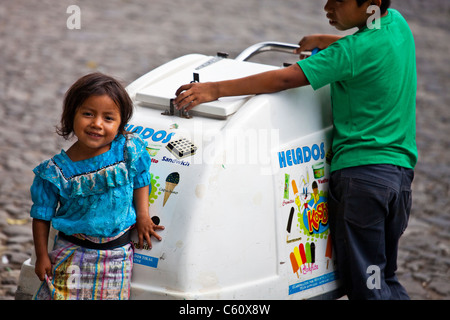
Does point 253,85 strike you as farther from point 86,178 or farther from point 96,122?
point 86,178

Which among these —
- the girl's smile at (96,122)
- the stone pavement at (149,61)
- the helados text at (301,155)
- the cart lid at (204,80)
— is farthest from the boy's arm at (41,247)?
the stone pavement at (149,61)

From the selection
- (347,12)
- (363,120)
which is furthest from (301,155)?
(347,12)

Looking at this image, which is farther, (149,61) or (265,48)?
(149,61)

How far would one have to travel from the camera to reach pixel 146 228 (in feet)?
8.71

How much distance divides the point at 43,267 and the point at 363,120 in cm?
155

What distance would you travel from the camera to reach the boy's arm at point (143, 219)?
2.66 m

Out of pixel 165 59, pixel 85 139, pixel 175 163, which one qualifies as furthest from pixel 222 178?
pixel 165 59

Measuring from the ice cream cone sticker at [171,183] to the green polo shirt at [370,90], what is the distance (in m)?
0.73

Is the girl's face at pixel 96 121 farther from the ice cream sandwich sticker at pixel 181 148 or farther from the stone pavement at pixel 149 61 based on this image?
the stone pavement at pixel 149 61

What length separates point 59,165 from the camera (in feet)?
8.39

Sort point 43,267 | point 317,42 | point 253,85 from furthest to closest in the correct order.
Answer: point 317,42
point 253,85
point 43,267

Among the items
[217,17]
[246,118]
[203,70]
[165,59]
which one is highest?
[217,17]
